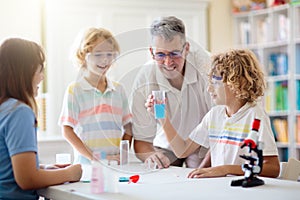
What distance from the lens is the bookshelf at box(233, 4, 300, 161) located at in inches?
174

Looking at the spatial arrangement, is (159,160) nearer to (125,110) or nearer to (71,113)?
(125,110)

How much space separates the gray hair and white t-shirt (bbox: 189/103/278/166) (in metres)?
0.34

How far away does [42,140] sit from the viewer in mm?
3875

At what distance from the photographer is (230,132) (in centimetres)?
210

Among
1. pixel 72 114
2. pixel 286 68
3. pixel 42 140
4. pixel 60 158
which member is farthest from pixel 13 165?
pixel 286 68

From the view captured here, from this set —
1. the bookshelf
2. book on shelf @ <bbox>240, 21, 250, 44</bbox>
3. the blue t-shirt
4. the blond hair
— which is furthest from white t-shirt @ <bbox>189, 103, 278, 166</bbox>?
book on shelf @ <bbox>240, 21, 250, 44</bbox>

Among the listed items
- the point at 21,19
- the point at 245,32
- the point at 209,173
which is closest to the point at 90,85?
the point at 209,173

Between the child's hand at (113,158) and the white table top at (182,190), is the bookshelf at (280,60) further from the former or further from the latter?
the white table top at (182,190)

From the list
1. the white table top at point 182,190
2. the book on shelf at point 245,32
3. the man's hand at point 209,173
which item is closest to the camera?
the white table top at point 182,190

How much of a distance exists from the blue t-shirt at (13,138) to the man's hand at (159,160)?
654mm

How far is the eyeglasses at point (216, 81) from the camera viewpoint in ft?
7.07

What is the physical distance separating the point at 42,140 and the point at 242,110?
2116mm

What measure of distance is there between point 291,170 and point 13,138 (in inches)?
41.9

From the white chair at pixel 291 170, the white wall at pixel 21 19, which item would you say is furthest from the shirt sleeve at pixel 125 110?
the white wall at pixel 21 19
